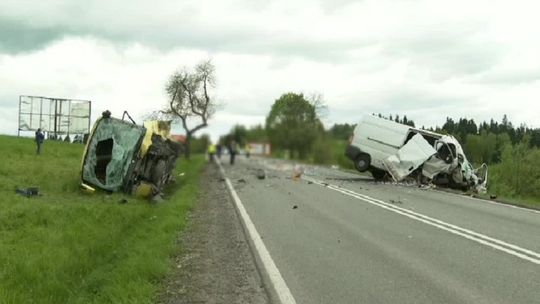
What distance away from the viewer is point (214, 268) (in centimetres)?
734

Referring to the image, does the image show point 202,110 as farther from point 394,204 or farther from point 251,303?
point 251,303

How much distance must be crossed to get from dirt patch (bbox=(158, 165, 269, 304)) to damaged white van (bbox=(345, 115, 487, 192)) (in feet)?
42.0

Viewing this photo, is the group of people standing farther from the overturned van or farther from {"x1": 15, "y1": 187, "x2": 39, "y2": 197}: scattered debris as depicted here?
{"x1": 15, "y1": 187, "x2": 39, "y2": 197}: scattered debris

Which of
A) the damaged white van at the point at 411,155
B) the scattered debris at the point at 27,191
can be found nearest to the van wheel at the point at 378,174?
the damaged white van at the point at 411,155

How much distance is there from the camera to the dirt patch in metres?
6.05

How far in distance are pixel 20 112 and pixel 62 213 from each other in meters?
28.3

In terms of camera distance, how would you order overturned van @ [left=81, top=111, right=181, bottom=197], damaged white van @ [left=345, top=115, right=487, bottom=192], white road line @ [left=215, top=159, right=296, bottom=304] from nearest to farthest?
white road line @ [left=215, top=159, right=296, bottom=304], overturned van @ [left=81, top=111, right=181, bottom=197], damaged white van @ [left=345, top=115, right=487, bottom=192]

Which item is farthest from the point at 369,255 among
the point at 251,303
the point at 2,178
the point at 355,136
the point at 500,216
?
the point at 355,136

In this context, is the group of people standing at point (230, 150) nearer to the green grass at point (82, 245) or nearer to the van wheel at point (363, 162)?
the van wheel at point (363, 162)

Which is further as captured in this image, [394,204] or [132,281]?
[394,204]

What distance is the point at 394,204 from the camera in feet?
47.9

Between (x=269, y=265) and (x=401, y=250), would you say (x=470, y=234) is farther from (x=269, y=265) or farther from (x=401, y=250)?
(x=269, y=265)

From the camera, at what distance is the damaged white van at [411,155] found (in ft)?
74.0

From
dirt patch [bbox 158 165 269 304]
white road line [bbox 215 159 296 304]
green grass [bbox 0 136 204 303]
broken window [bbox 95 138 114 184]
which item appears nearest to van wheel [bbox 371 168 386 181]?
green grass [bbox 0 136 204 303]
